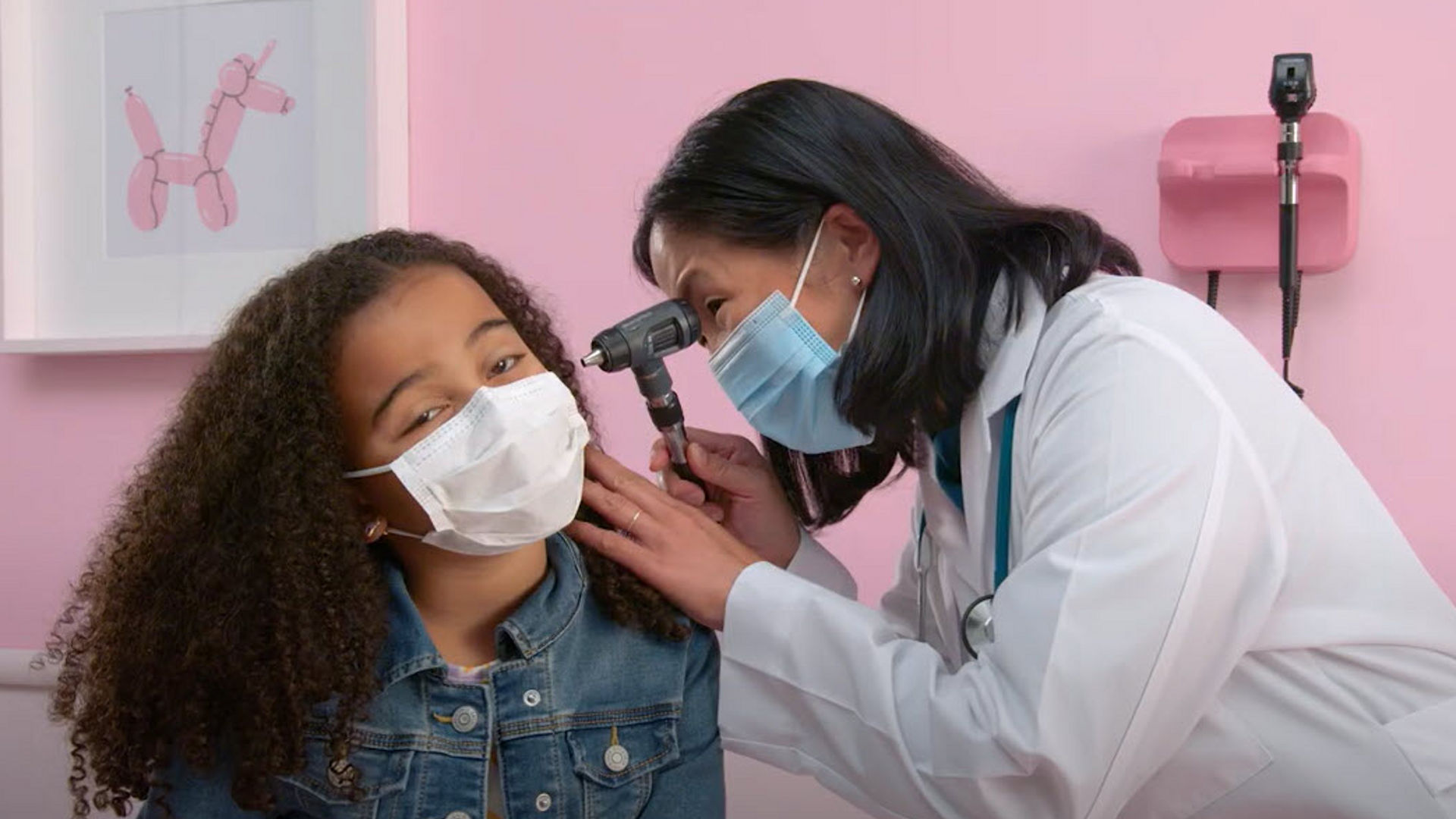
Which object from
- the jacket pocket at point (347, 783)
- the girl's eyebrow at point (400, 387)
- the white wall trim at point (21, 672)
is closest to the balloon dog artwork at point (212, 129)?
the white wall trim at point (21, 672)

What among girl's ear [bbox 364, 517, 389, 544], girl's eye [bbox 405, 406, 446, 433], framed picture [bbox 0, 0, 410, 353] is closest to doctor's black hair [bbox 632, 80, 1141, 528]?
girl's eye [bbox 405, 406, 446, 433]

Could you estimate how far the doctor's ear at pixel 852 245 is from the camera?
4.61 ft

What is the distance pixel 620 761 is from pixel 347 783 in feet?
0.83

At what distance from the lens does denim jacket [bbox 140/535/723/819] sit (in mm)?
1397

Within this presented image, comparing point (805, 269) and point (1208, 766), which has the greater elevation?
point (805, 269)

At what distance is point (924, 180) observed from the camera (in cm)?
142

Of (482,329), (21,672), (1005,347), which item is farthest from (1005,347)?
(21,672)

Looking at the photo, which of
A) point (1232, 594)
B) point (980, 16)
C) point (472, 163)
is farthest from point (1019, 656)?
point (472, 163)

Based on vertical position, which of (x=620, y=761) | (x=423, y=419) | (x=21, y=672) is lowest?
(x=21, y=672)

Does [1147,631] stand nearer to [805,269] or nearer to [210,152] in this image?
[805,269]

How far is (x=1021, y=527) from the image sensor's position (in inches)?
52.4

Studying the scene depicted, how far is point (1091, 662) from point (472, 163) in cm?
130

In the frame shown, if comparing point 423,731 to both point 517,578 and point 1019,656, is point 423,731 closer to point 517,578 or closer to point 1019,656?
point 517,578

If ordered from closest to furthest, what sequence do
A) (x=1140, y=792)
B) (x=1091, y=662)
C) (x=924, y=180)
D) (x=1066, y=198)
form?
(x=1091, y=662) → (x=1140, y=792) → (x=924, y=180) → (x=1066, y=198)
